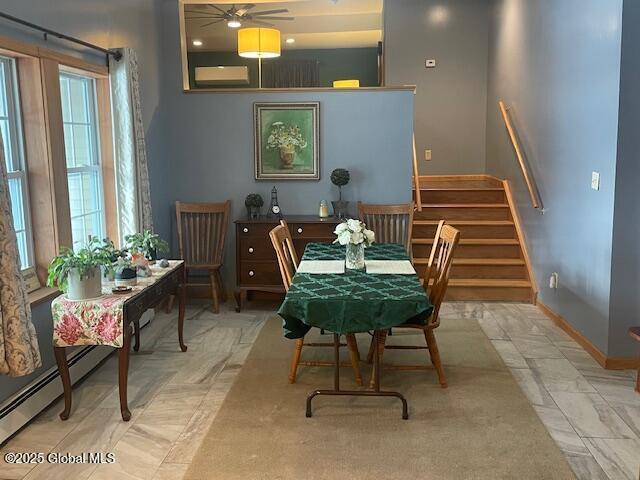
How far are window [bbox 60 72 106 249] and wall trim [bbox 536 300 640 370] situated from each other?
3547mm

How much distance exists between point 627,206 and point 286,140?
117 inches

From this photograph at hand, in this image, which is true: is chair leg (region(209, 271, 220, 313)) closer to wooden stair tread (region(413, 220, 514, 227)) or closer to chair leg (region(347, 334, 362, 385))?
chair leg (region(347, 334, 362, 385))

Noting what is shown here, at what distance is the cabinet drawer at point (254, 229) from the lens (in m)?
5.26

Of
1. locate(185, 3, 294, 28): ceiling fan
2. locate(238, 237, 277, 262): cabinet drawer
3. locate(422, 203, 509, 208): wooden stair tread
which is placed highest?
locate(185, 3, 294, 28): ceiling fan

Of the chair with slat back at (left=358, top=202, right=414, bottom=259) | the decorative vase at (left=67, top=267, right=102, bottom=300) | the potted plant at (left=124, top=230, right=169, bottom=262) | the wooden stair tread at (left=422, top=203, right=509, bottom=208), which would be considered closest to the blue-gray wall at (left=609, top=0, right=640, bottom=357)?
the chair with slat back at (left=358, top=202, right=414, bottom=259)

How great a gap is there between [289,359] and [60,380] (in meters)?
1.43

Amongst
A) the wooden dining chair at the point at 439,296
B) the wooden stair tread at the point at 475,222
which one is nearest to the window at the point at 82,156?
the wooden dining chair at the point at 439,296

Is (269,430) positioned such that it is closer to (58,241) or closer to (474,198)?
(58,241)

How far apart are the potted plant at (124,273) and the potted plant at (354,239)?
1.23 meters

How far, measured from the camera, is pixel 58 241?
366 cm

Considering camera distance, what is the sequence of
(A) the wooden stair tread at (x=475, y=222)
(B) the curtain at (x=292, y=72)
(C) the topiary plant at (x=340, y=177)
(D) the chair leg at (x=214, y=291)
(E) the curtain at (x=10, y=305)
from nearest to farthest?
(E) the curtain at (x=10, y=305)
(D) the chair leg at (x=214, y=291)
(C) the topiary plant at (x=340, y=177)
(A) the wooden stair tread at (x=475, y=222)
(B) the curtain at (x=292, y=72)

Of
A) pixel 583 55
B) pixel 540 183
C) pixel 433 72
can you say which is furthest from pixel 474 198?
pixel 583 55

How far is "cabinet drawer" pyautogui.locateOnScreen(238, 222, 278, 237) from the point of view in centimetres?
526

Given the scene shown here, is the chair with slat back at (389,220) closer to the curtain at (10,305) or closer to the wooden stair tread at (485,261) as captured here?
the wooden stair tread at (485,261)
